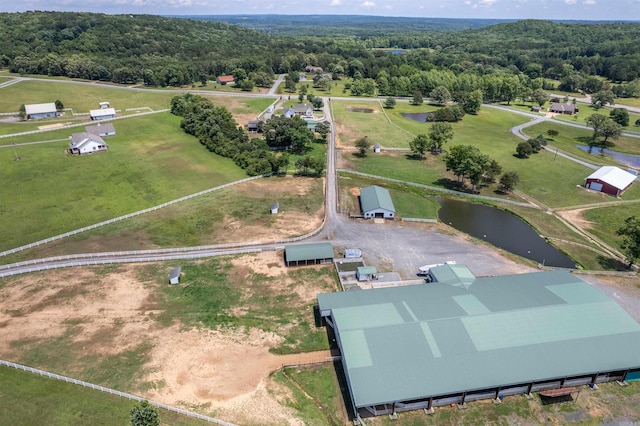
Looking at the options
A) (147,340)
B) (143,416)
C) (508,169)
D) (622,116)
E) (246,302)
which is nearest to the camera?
(143,416)

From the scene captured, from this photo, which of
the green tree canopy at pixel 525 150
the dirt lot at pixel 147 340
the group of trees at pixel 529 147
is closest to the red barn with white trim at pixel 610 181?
the green tree canopy at pixel 525 150

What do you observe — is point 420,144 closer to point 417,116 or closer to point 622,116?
point 417,116

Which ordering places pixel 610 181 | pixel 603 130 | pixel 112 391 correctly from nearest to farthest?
pixel 112 391 → pixel 610 181 → pixel 603 130

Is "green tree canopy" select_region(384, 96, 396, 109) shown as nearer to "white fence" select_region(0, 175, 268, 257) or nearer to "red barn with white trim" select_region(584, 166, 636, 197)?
"red barn with white trim" select_region(584, 166, 636, 197)

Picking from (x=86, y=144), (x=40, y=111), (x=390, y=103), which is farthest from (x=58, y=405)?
(x=390, y=103)

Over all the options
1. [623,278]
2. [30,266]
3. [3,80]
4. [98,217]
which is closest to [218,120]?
[98,217]

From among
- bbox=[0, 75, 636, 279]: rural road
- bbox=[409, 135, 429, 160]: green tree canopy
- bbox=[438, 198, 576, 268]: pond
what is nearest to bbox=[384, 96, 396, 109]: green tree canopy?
bbox=[409, 135, 429, 160]: green tree canopy

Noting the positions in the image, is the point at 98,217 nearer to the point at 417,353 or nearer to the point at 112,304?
the point at 112,304
